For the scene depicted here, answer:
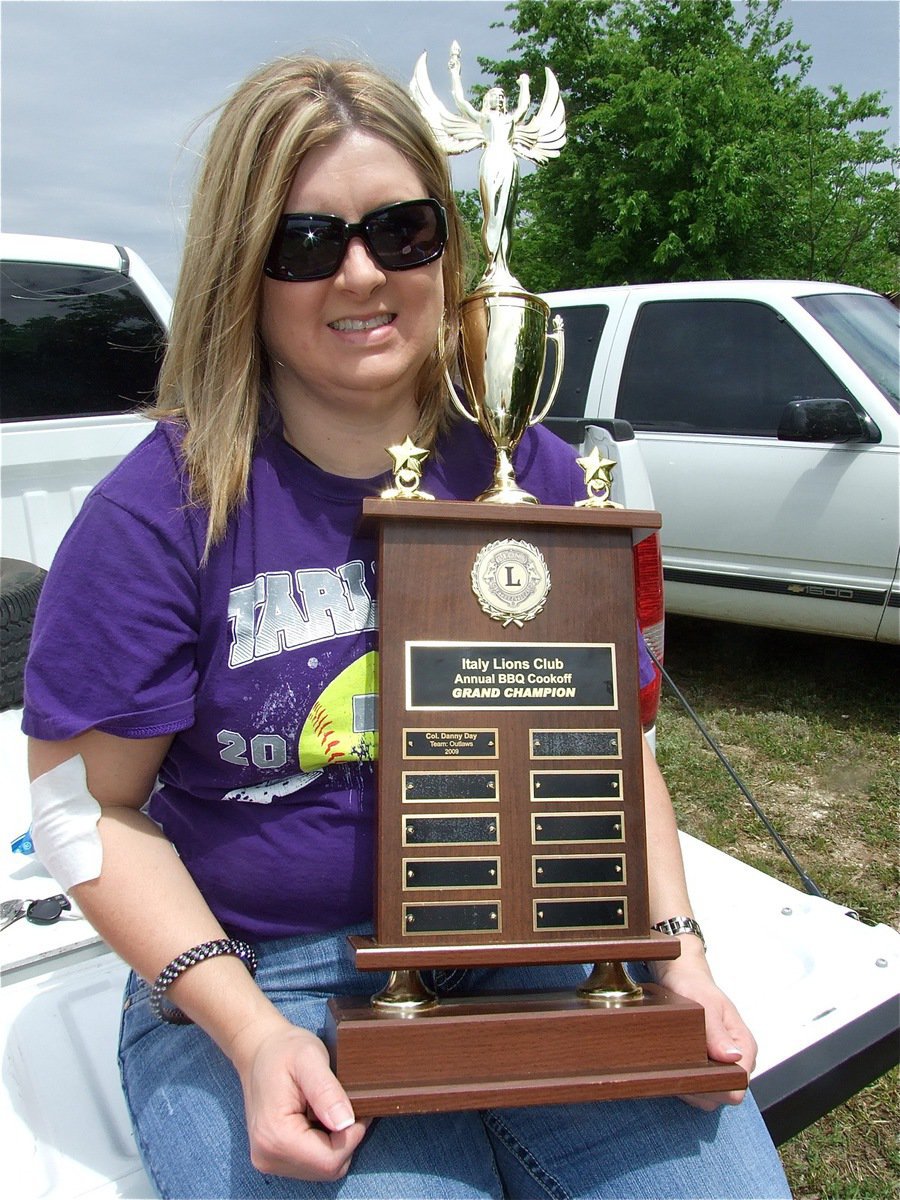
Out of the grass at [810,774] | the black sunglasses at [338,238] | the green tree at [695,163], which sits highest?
the green tree at [695,163]

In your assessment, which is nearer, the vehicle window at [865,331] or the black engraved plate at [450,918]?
the black engraved plate at [450,918]

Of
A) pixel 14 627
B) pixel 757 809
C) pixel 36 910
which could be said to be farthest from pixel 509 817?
pixel 14 627

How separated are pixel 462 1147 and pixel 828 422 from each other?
13.3 feet

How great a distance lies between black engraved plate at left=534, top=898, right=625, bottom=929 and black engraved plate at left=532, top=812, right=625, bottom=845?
8 centimetres

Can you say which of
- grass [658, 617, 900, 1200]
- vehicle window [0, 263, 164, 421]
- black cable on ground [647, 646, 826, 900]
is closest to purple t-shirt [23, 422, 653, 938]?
black cable on ground [647, 646, 826, 900]

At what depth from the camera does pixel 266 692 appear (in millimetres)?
1352

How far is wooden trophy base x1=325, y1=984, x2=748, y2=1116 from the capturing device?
1169mm

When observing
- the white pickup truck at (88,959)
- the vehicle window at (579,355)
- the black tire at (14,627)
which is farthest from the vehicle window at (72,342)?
the vehicle window at (579,355)

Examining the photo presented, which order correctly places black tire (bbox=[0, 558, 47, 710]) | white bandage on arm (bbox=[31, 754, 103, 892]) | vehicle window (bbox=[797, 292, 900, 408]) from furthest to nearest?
vehicle window (bbox=[797, 292, 900, 408]), black tire (bbox=[0, 558, 47, 710]), white bandage on arm (bbox=[31, 754, 103, 892])

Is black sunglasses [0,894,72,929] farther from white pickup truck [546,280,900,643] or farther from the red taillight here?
white pickup truck [546,280,900,643]

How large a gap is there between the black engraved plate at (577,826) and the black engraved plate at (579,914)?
8cm

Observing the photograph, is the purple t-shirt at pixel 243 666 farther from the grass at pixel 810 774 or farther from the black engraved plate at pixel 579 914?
the grass at pixel 810 774

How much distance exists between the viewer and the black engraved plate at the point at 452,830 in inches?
50.1

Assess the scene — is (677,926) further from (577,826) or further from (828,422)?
(828,422)
